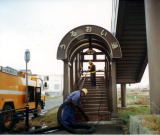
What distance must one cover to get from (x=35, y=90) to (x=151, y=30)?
347 inches

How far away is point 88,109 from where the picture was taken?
11359mm

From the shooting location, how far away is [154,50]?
7.57 meters

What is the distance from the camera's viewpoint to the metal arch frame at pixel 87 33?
34.0 ft

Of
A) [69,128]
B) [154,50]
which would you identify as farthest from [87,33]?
[69,128]

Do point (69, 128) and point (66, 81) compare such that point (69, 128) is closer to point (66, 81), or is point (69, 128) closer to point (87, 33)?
point (66, 81)

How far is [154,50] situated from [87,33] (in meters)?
4.00

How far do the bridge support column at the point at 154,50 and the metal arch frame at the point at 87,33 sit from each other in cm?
262

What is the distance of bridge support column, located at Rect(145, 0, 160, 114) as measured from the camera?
7352mm

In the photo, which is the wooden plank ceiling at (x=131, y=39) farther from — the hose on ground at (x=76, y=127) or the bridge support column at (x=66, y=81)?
the hose on ground at (x=76, y=127)

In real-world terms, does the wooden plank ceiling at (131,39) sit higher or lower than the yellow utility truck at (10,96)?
higher

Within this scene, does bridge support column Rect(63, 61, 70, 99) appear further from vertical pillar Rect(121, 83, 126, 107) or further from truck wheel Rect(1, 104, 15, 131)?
vertical pillar Rect(121, 83, 126, 107)

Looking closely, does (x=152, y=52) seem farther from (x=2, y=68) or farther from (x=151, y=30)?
(x=2, y=68)

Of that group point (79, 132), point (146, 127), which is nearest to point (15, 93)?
point (79, 132)

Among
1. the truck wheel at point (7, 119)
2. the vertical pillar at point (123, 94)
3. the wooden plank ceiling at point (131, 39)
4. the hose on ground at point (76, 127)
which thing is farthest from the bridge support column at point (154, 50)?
the vertical pillar at point (123, 94)
